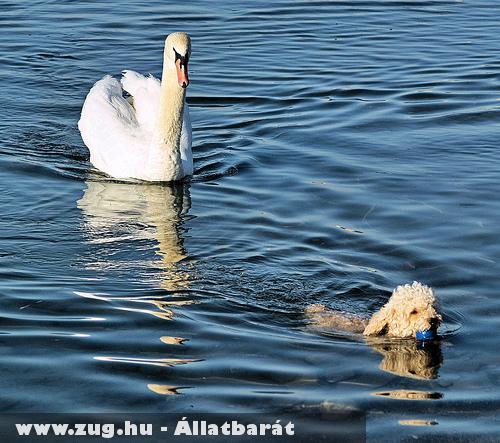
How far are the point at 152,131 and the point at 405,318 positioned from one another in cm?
590

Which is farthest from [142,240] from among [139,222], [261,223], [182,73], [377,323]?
[377,323]

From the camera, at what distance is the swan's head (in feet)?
39.7

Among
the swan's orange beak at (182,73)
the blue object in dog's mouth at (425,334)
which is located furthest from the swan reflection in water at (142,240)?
the blue object in dog's mouth at (425,334)

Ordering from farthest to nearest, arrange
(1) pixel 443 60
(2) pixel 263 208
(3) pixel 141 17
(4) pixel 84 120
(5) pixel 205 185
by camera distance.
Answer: (3) pixel 141 17 < (1) pixel 443 60 < (4) pixel 84 120 < (5) pixel 205 185 < (2) pixel 263 208

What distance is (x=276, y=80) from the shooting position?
16141 mm

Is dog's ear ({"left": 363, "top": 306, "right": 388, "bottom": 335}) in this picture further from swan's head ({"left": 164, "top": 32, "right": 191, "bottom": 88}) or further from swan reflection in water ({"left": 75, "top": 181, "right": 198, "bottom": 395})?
swan's head ({"left": 164, "top": 32, "right": 191, "bottom": 88})

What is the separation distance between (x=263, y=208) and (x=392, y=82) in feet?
16.9

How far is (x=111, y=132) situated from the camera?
1293 centimetres

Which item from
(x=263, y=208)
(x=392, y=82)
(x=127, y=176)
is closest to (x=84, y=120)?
(x=127, y=176)

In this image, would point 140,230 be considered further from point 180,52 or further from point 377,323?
point 377,323

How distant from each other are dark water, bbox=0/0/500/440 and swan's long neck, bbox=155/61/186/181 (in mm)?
285

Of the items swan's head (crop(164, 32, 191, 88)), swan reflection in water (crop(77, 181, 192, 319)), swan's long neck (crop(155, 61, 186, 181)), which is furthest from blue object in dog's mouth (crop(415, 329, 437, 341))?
swan's long neck (crop(155, 61, 186, 181))

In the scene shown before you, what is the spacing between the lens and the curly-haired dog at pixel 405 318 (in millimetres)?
7793

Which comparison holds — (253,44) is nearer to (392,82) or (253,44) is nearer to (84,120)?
(392,82)
